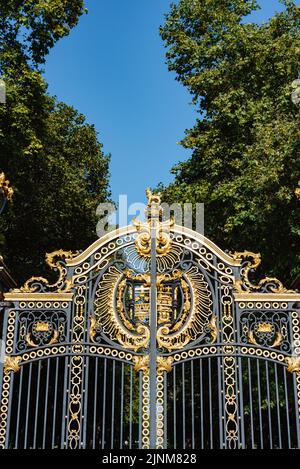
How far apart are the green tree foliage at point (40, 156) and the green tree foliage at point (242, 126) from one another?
10.3 ft

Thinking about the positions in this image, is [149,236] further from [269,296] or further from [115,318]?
[269,296]

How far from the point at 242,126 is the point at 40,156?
469cm

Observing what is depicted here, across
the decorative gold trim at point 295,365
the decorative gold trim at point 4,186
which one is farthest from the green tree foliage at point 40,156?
the decorative gold trim at point 295,365

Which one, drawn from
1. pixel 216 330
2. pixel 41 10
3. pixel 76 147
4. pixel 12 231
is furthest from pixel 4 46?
pixel 216 330

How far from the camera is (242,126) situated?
41.4 ft

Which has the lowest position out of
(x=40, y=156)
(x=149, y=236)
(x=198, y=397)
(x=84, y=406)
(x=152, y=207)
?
(x=84, y=406)

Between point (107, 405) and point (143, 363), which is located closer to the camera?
point (143, 363)

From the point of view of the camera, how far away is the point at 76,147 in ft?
57.3

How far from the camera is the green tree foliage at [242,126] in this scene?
10641 mm

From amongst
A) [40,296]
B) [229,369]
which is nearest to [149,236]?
[40,296]

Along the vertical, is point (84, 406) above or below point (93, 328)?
below

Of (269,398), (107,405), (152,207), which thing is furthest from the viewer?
(107,405)

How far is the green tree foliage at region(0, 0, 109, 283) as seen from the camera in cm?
1127
